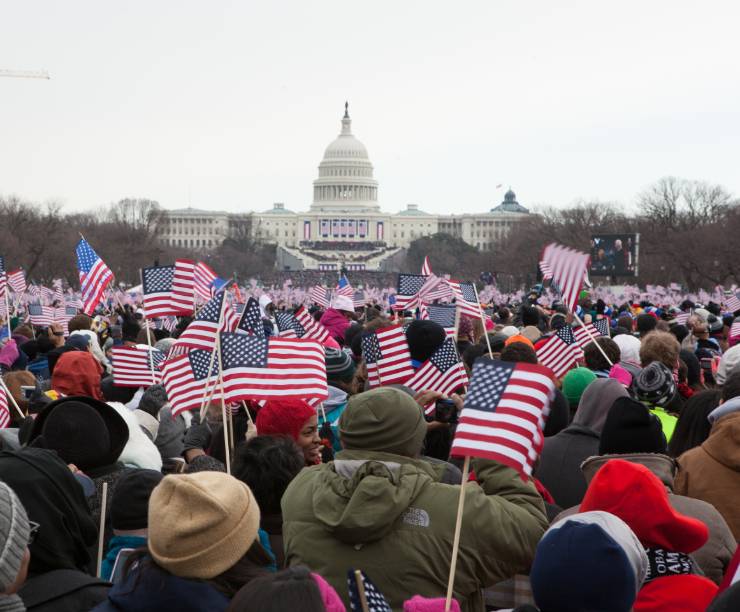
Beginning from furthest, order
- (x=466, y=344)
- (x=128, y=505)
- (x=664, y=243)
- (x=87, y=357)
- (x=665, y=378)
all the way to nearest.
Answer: (x=664, y=243) → (x=466, y=344) → (x=87, y=357) → (x=665, y=378) → (x=128, y=505)

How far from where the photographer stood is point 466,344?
1188 cm

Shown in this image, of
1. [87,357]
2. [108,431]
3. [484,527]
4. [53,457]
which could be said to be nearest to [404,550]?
[484,527]

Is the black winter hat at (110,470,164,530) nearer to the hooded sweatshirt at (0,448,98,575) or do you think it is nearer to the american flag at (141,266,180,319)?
the hooded sweatshirt at (0,448,98,575)

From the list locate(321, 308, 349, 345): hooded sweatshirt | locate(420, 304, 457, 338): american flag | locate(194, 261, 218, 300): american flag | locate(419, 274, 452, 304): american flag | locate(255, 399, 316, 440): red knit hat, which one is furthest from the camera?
locate(419, 274, 452, 304): american flag

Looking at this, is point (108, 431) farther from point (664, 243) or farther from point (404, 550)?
point (664, 243)

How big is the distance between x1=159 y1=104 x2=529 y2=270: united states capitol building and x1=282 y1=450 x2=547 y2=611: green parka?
158 m

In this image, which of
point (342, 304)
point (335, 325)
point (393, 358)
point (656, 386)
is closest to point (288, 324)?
point (335, 325)

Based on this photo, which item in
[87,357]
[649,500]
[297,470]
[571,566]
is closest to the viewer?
[571,566]

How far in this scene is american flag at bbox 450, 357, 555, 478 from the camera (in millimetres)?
4551

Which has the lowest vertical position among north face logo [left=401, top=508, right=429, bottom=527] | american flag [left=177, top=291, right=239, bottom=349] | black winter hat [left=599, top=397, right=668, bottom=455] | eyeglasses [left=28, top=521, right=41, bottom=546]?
north face logo [left=401, top=508, right=429, bottom=527]

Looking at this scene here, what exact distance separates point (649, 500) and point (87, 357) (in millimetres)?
4962

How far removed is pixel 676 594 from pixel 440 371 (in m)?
4.94

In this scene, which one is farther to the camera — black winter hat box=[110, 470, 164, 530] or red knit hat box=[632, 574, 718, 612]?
black winter hat box=[110, 470, 164, 530]

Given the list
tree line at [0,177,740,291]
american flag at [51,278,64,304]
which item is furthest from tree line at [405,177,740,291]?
american flag at [51,278,64,304]
